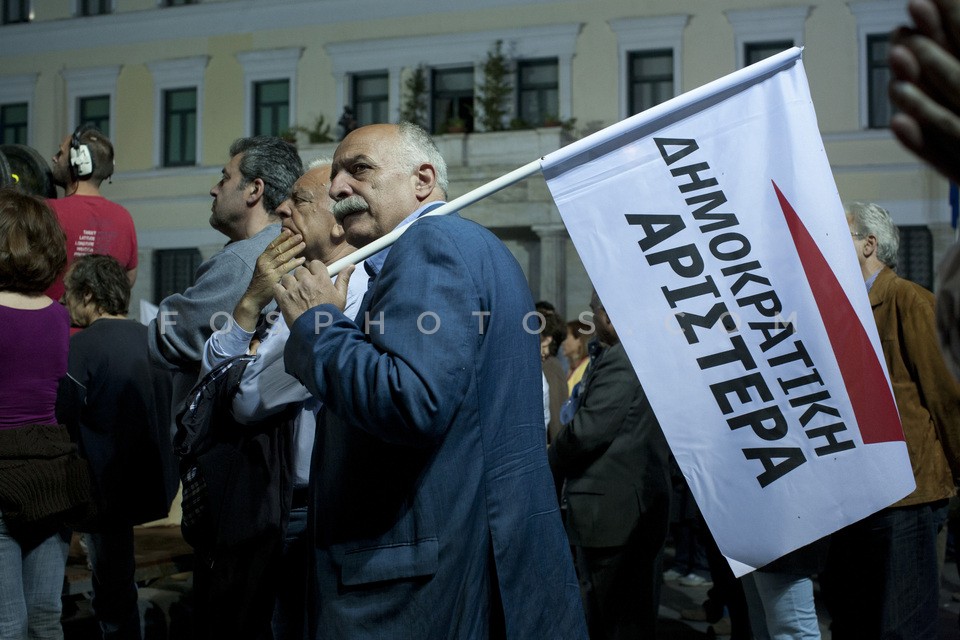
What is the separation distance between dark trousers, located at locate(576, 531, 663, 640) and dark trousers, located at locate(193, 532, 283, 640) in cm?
190

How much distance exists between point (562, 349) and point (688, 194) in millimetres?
8053

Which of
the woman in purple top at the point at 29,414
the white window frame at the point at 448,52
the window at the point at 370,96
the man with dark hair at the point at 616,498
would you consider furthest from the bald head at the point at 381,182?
the window at the point at 370,96

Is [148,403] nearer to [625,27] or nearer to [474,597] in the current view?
[474,597]

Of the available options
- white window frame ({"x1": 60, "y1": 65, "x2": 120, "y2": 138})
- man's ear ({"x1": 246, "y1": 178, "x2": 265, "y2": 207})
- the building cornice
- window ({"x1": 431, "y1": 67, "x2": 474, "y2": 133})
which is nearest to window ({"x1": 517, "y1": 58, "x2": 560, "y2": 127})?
window ({"x1": 431, "y1": 67, "x2": 474, "y2": 133})

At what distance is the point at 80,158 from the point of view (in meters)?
5.03

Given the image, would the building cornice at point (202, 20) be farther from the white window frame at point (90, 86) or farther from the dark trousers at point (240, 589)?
the dark trousers at point (240, 589)

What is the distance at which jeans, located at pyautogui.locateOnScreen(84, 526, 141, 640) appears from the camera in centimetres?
430

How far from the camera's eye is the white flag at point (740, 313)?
9.09ft

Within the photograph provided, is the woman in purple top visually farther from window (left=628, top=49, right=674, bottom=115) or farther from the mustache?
window (left=628, top=49, right=674, bottom=115)

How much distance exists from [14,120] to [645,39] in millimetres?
15756

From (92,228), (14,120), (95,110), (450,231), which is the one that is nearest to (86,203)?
(92,228)

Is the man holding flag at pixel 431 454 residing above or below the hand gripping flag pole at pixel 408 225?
below

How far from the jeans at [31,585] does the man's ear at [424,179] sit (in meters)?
1.78

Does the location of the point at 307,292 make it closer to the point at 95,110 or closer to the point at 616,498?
the point at 616,498
